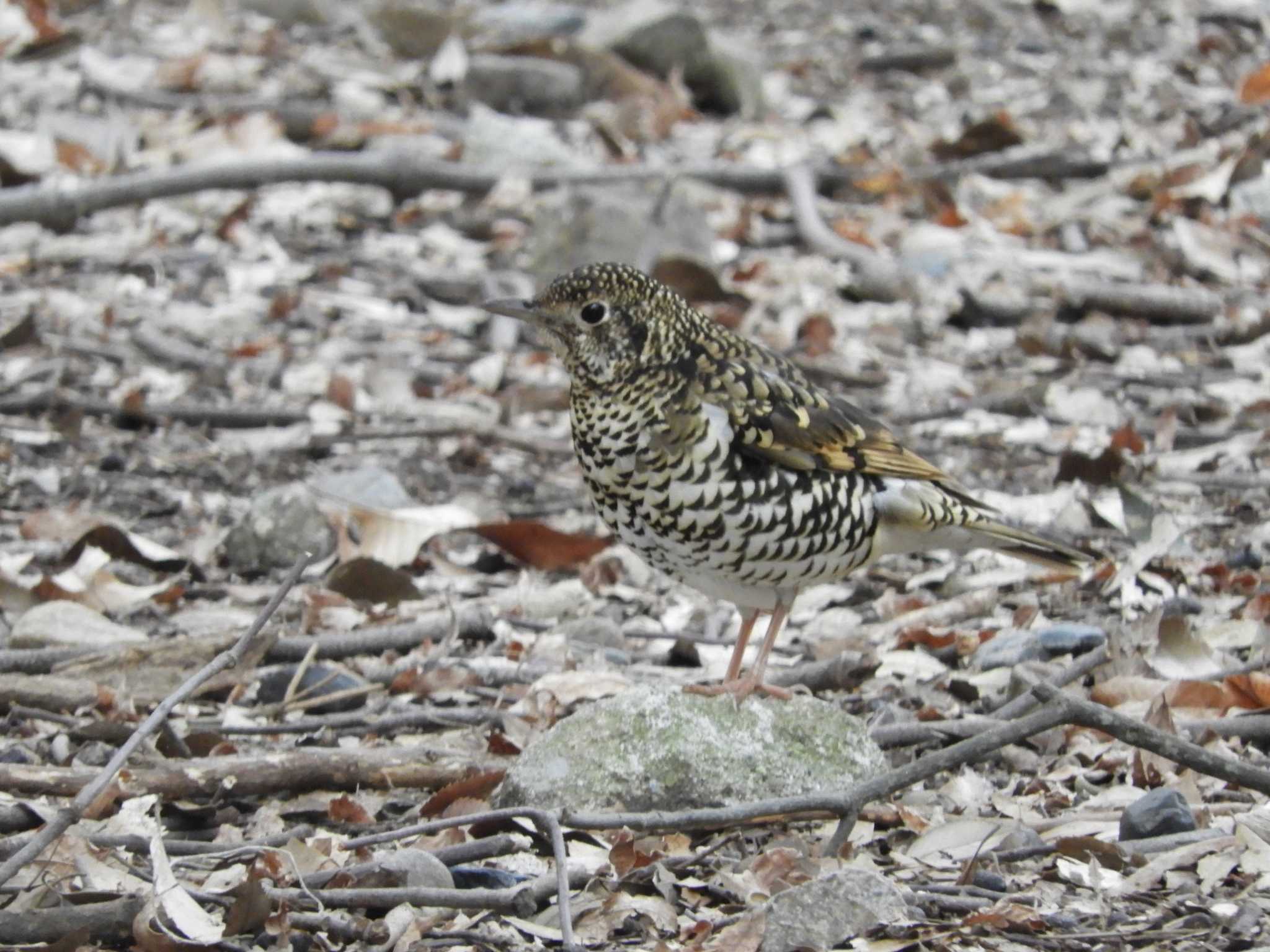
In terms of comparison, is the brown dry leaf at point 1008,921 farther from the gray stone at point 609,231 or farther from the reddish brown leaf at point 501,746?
the gray stone at point 609,231

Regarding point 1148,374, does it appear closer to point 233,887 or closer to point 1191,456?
point 1191,456

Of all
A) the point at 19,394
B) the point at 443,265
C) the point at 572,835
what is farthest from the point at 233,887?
the point at 443,265

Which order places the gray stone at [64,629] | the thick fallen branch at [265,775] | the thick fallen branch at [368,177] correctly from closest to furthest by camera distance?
the thick fallen branch at [265,775], the gray stone at [64,629], the thick fallen branch at [368,177]

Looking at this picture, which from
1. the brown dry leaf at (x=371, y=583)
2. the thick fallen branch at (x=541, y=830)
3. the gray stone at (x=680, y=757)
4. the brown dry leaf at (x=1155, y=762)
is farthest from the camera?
the brown dry leaf at (x=371, y=583)

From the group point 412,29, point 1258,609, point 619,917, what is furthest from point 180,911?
point 412,29

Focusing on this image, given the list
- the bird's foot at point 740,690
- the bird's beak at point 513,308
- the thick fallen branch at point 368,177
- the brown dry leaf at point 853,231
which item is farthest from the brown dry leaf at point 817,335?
the bird's foot at point 740,690
